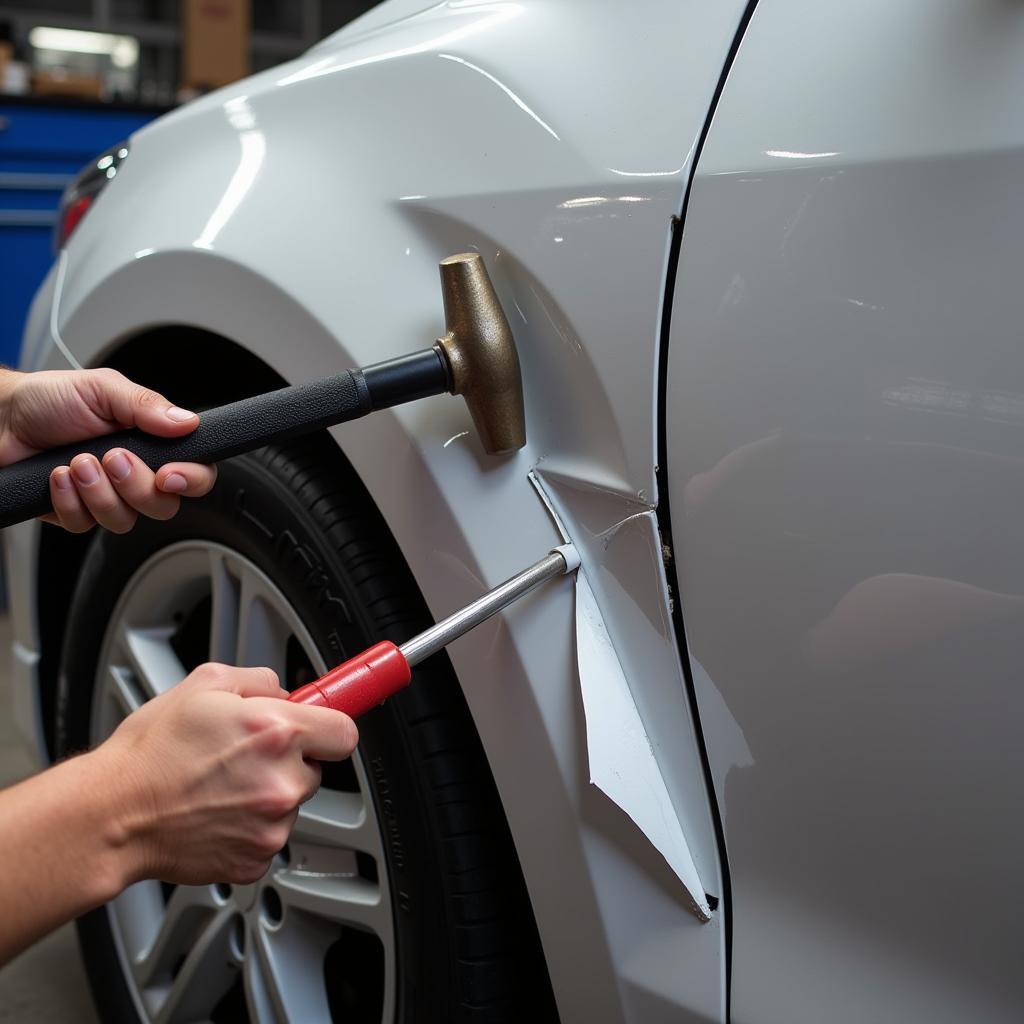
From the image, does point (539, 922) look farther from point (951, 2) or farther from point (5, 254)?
point (5, 254)

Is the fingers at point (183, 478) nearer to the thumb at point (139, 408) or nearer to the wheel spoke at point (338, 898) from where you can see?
the thumb at point (139, 408)

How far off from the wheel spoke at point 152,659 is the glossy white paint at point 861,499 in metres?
0.67

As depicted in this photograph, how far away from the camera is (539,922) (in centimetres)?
82

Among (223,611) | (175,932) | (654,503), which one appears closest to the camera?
(654,503)

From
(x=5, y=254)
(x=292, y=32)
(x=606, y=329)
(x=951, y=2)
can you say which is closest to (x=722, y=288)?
(x=606, y=329)

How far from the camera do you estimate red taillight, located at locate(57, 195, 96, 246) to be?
4.74 ft

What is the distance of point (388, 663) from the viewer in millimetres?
690

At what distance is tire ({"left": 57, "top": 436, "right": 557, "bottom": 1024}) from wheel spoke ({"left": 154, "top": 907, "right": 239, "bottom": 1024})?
15 cm

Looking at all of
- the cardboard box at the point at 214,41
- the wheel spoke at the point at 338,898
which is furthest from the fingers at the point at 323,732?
the cardboard box at the point at 214,41

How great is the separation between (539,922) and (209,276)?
61 centimetres

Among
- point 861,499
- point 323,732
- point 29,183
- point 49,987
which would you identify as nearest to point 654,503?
point 861,499

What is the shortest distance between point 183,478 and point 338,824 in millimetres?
337

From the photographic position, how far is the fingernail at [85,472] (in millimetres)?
813

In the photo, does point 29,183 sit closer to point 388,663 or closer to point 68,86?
point 68,86
